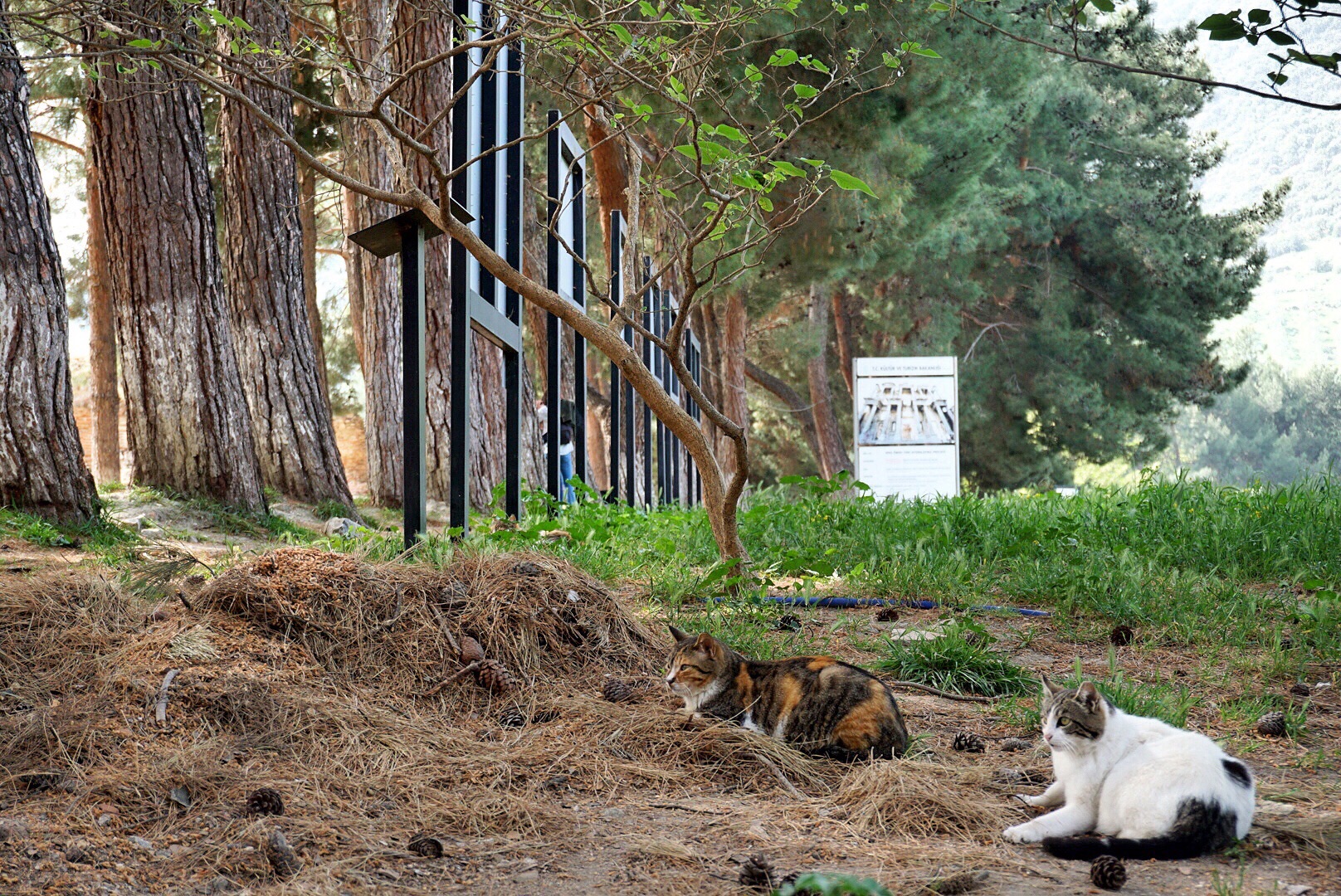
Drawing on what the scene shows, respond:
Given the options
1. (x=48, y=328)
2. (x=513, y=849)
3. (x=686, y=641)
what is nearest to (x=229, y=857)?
(x=513, y=849)

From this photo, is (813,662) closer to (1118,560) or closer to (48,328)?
(1118,560)

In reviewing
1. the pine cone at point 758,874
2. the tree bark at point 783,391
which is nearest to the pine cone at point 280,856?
the pine cone at point 758,874

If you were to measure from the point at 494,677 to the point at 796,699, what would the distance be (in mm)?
1016

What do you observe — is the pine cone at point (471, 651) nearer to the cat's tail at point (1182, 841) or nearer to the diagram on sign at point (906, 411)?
the cat's tail at point (1182, 841)

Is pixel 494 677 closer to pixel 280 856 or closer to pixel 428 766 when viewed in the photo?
pixel 428 766

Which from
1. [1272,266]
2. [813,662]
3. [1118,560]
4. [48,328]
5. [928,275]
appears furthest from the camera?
[1272,266]

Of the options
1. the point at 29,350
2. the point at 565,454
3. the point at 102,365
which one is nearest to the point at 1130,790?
the point at 29,350

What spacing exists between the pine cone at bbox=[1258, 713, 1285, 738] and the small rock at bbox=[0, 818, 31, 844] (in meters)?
3.43

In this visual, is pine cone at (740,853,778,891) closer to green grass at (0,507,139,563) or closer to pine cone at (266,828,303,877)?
pine cone at (266,828,303,877)

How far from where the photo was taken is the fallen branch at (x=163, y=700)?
2891 mm

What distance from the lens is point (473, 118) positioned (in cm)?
595

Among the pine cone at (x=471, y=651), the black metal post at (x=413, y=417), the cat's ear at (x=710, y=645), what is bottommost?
the pine cone at (x=471, y=651)

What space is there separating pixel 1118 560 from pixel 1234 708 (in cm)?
207

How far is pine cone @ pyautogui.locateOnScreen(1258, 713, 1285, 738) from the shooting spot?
3.41 m
